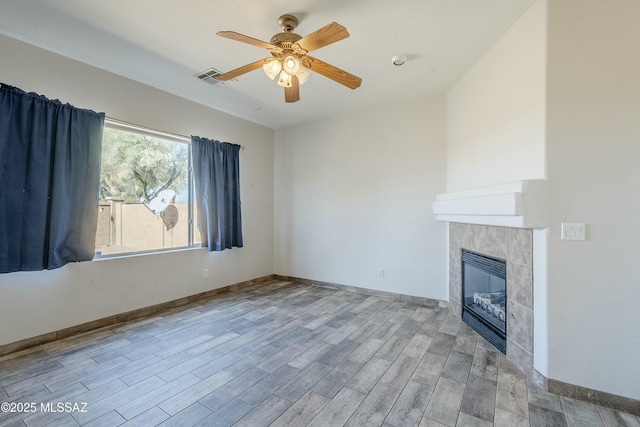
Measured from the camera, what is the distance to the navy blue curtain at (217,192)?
404 centimetres

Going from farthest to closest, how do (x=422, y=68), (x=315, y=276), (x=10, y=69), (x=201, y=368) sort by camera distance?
(x=315, y=276), (x=422, y=68), (x=10, y=69), (x=201, y=368)

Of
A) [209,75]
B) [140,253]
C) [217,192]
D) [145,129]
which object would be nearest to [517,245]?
[209,75]

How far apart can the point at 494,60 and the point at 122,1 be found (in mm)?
3265

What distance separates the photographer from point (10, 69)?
250 centimetres

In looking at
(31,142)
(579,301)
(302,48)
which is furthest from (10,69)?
(579,301)

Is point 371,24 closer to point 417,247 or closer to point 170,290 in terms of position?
point 417,247

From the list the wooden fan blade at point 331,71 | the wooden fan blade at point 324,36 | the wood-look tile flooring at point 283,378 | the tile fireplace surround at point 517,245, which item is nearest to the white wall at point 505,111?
the tile fireplace surround at point 517,245

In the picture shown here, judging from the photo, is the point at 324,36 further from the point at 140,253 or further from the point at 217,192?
the point at 140,253

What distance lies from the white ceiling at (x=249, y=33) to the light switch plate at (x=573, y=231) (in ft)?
5.65

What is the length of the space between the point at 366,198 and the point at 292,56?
104 inches

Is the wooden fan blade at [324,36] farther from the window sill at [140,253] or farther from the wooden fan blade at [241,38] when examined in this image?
the window sill at [140,253]

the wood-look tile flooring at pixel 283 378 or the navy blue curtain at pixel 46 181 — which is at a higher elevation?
the navy blue curtain at pixel 46 181

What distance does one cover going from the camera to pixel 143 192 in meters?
3.55

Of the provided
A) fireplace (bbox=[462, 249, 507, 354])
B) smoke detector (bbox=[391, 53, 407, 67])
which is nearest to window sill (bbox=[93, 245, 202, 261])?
smoke detector (bbox=[391, 53, 407, 67])
